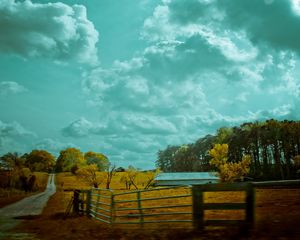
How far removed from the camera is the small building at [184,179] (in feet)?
264

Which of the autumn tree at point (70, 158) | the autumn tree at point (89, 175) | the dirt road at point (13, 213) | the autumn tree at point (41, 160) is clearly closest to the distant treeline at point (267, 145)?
the autumn tree at point (89, 175)

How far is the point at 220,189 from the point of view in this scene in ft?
32.6

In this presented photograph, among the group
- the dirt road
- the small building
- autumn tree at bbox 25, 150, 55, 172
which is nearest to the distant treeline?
the small building

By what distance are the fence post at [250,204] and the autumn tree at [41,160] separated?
15376cm

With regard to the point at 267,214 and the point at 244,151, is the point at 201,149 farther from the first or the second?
the point at 267,214

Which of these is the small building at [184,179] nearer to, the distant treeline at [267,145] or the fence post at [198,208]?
the distant treeline at [267,145]

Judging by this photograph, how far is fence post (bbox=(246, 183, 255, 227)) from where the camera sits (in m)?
9.26

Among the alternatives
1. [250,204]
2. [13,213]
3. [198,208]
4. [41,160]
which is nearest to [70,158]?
[41,160]

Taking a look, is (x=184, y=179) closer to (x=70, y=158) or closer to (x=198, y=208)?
(x=198, y=208)

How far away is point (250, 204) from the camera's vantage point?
368 inches

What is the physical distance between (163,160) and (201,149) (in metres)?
35.2

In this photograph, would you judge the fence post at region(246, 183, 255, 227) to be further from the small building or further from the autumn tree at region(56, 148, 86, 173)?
the autumn tree at region(56, 148, 86, 173)

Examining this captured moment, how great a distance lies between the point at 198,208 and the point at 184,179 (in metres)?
71.3

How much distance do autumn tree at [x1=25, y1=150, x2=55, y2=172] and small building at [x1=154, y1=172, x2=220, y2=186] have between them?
8513cm
